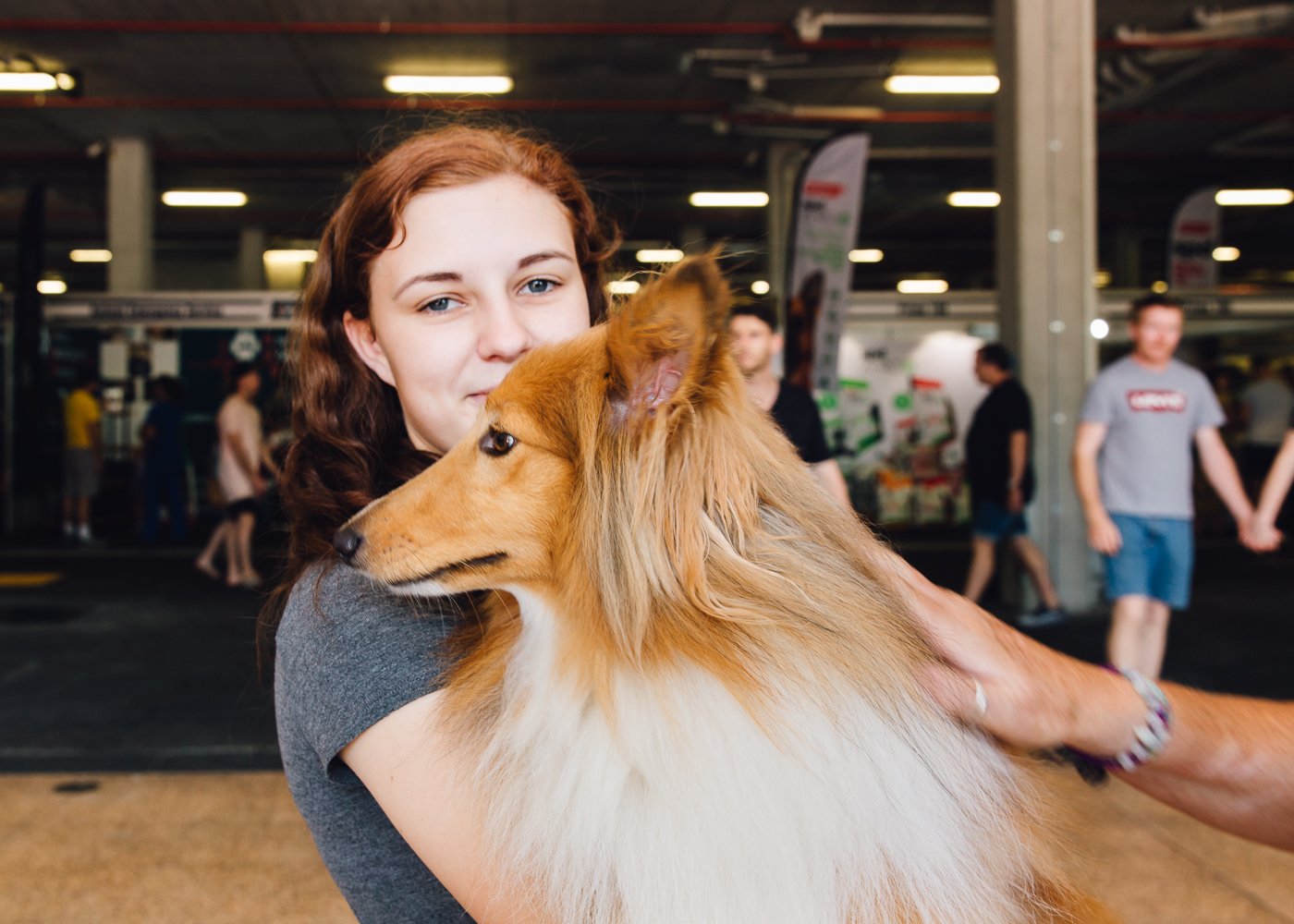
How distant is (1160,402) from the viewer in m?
6.03

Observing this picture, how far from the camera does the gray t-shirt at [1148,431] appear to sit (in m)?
5.92

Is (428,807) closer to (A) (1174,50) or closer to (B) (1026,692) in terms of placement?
(B) (1026,692)

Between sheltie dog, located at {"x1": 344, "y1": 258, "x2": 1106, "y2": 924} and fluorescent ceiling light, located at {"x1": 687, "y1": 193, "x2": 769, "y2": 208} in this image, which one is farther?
fluorescent ceiling light, located at {"x1": 687, "y1": 193, "x2": 769, "y2": 208}

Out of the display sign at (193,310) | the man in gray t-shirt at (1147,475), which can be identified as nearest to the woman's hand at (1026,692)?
the man in gray t-shirt at (1147,475)

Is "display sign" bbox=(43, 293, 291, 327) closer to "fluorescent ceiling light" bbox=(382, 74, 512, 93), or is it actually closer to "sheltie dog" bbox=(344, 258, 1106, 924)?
"fluorescent ceiling light" bbox=(382, 74, 512, 93)

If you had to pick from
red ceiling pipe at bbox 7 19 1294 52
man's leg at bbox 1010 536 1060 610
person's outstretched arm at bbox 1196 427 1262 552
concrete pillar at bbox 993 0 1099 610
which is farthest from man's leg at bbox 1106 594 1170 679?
red ceiling pipe at bbox 7 19 1294 52

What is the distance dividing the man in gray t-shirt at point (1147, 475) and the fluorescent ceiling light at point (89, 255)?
86.6ft

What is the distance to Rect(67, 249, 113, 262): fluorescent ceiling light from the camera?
2648 cm

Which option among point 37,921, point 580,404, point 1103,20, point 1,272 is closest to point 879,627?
point 580,404

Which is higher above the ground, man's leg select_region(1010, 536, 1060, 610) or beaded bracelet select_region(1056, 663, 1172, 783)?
beaded bracelet select_region(1056, 663, 1172, 783)

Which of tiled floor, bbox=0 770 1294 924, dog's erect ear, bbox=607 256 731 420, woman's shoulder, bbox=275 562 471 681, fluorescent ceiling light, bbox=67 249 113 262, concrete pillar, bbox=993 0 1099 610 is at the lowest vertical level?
tiled floor, bbox=0 770 1294 924

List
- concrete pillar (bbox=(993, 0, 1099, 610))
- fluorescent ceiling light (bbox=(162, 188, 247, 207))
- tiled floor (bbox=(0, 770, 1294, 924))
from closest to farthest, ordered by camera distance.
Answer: tiled floor (bbox=(0, 770, 1294, 924)), concrete pillar (bbox=(993, 0, 1099, 610)), fluorescent ceiling light (bbox=(162, 188, 247, 207))

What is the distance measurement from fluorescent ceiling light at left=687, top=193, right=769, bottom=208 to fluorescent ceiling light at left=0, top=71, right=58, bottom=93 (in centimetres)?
1174

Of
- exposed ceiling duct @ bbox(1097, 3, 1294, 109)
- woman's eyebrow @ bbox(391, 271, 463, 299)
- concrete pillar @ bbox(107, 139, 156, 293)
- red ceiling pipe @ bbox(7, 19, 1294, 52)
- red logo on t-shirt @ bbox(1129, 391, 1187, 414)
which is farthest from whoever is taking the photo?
concrete pillar @ bbox(107, 139, 156, 293)
